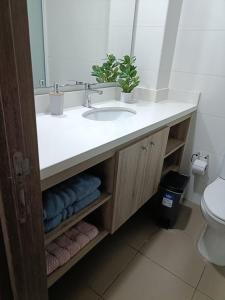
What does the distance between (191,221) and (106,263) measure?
2.64 feet

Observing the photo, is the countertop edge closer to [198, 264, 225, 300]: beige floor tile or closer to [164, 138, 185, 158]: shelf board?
[164, 138, 185, 158]: shelf board

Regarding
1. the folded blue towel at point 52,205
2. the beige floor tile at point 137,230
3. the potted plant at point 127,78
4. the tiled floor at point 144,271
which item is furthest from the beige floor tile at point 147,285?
the potted plant at point 127,78

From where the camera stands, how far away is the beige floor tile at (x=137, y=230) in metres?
1.56

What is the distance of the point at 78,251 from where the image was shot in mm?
1098

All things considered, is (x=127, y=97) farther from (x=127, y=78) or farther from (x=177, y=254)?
(x=177, y=254)

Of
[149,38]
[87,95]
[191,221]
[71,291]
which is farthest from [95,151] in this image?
[191,221]

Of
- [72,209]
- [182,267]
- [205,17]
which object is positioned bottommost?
[182,267]

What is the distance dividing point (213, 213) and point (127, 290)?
639 millimetres

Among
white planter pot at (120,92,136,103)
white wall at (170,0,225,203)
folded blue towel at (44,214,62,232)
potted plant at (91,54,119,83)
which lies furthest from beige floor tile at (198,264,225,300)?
potted plant at (91,54,119,83)

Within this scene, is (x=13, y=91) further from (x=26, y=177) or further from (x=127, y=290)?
(x=127, y=290)

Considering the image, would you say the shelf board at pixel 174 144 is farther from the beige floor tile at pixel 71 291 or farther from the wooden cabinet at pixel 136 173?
the beige floor tile at pixel 71 291

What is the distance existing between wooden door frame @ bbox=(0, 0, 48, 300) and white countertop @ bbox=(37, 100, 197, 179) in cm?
16

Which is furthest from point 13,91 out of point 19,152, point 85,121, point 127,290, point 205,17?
point 205,17

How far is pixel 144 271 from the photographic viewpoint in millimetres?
1351
